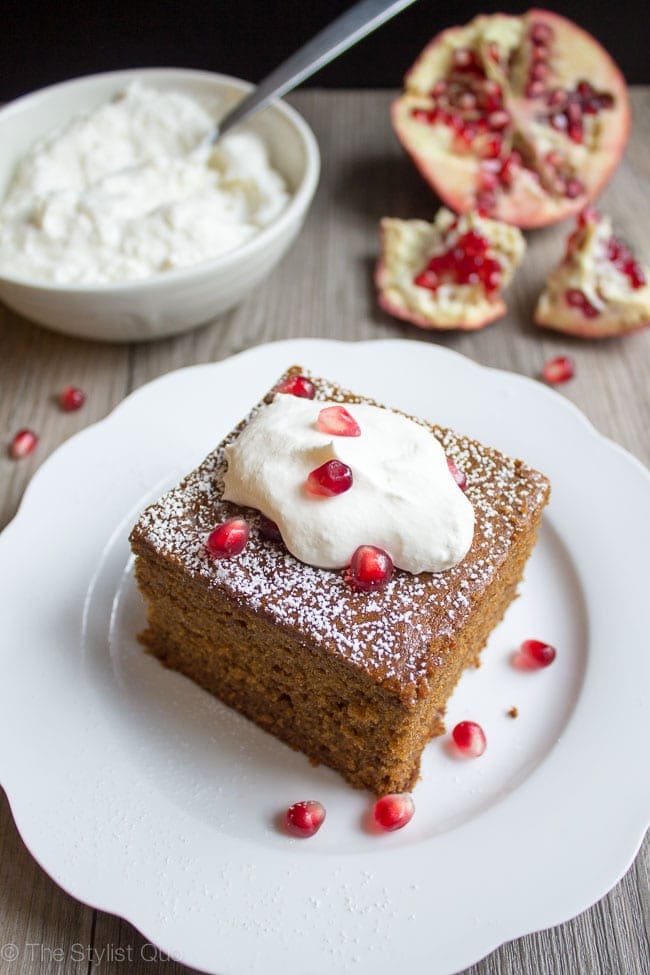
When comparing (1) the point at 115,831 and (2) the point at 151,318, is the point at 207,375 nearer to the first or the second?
(2) the point at 151,318

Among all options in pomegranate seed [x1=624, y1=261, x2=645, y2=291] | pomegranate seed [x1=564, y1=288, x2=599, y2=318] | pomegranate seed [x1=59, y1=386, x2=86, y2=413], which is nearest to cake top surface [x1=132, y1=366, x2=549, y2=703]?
pomegranate seed [x1=59, y1=386, x2=86, y2=413]

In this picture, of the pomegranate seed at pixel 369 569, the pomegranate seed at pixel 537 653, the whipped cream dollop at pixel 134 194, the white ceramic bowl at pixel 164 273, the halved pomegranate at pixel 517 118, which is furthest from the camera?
the halved pomegranate at pixel 517 118

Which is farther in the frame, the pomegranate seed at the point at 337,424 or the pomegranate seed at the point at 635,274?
the pomegranate seed at the point at 635,274

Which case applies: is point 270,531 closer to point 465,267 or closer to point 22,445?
point 22,445

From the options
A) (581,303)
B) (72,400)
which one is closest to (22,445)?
(72,400)

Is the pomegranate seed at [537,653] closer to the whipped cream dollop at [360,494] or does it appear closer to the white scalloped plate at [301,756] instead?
the white scalloped plate at [301,756]

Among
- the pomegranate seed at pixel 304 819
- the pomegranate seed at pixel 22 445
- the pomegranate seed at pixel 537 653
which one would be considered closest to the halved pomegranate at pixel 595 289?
the pomegranate seed at pixel 537 653
